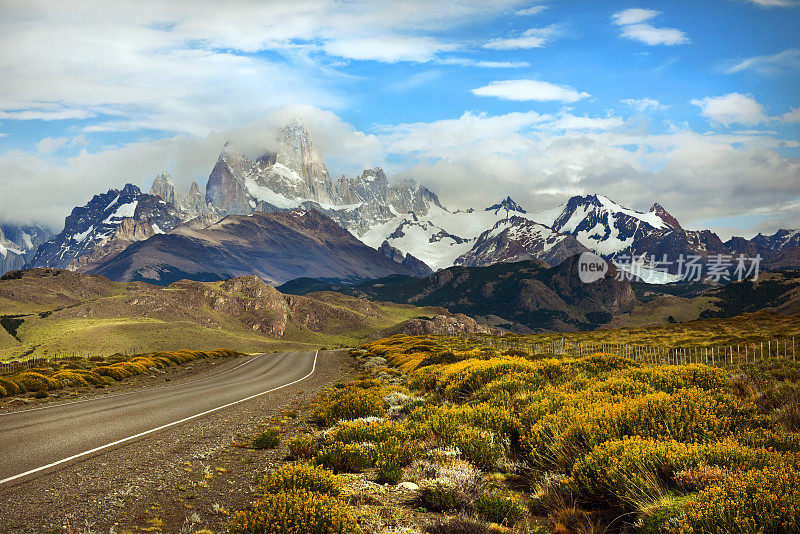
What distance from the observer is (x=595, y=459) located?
7953mm

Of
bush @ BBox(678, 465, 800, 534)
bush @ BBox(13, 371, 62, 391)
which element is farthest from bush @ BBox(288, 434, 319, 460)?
bush @ BBox(13, 371, 62, 391)

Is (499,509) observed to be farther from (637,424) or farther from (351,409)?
(351,409)

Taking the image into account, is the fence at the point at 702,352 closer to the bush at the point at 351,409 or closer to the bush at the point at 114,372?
the bush at the point at 351,409

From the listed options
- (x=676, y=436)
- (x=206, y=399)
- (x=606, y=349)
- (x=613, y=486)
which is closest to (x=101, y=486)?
(x=613, y=486)

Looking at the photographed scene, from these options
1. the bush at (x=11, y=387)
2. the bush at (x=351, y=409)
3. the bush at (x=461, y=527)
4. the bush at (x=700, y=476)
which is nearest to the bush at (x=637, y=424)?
the bush at (x=700, y=476)

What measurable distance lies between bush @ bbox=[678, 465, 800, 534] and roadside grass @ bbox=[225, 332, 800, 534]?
0.05 ft

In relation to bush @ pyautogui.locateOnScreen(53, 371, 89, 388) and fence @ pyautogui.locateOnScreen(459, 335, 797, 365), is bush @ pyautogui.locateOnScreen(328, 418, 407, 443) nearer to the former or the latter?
fence @ pyautogui.locateOnScreen(459, 335, 797, 365)

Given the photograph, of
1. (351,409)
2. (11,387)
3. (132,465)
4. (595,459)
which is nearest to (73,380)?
(11,387)

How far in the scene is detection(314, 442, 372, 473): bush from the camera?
11.0 metres

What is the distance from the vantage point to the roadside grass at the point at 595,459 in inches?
240

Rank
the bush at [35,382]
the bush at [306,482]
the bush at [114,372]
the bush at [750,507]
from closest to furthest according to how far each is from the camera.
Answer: the bush at [750,507] < the bush at [306,482] < the bush at [35,382] < the bush at [114,372]

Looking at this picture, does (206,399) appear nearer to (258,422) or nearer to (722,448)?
(258,422)

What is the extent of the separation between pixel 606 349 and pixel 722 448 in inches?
2566

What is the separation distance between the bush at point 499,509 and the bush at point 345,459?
386cm
